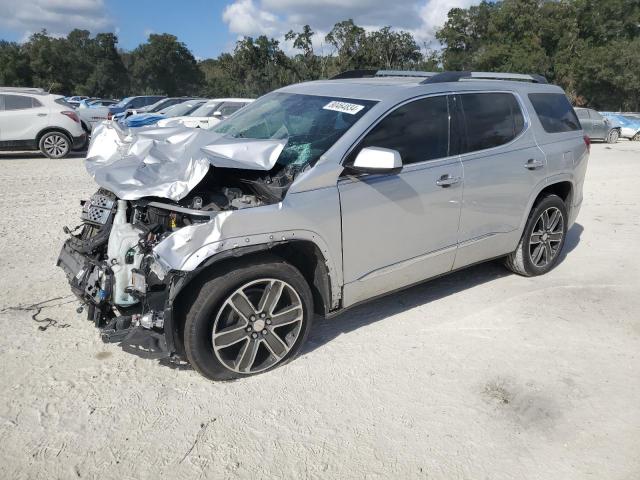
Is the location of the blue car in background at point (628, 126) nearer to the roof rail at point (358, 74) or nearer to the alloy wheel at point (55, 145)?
the alloy wheel at point (55, 145)

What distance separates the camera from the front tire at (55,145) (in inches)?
517

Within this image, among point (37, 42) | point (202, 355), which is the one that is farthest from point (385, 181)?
point (37, 42)

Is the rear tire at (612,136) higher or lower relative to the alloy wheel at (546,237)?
lower

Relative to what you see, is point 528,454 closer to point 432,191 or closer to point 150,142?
point 432,191

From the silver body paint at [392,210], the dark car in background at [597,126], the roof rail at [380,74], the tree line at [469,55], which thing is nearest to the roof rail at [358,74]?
the roof rail at [380,74]

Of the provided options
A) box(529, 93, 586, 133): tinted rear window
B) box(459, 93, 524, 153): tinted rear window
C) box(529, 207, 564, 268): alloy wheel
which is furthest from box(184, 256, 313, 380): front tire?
box(529, 93, 586, 133): tinted rear window

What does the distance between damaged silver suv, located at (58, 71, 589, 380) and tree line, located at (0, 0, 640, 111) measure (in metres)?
36.0

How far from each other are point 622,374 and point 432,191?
1.83m

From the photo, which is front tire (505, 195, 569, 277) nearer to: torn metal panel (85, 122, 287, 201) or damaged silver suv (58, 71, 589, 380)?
damaged silver suv (58, 71, 589, 380)

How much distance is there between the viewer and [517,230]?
501 cm

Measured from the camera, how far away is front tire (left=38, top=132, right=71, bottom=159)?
517 inches

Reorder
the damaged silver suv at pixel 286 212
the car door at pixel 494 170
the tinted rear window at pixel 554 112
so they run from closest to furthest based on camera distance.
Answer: the damaged silver suv at pixel 286 212, the car door at pixel 494 170, the tinted rear window at pixel 554 112

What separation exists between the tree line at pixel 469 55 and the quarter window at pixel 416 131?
36.5 meters

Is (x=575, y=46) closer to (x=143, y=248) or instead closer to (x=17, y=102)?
(x=17, y=102)
